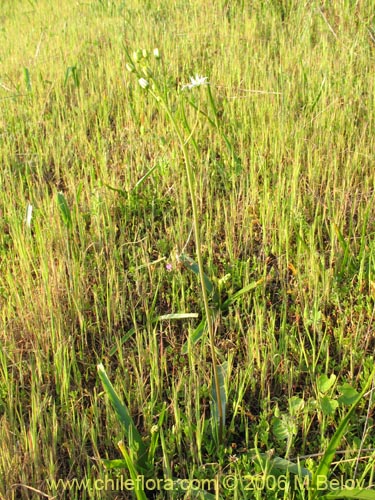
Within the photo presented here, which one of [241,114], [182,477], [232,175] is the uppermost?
[241,114]

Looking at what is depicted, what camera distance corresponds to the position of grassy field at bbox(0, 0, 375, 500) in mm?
1363

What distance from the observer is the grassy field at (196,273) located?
1363 mm

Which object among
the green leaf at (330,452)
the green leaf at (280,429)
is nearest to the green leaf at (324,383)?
the green leaf at (280,429)

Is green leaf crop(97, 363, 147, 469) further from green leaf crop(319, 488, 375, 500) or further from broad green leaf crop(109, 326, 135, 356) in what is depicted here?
green leaf crop(319, 488, 375, 500)

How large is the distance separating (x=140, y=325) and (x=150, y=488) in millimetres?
610

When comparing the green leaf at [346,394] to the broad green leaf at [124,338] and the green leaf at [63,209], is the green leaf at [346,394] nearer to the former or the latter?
the broad green leaf at [124,338]

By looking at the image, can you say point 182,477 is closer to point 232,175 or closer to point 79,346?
point 79,346

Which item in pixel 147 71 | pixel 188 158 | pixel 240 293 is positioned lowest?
pixel 240 293

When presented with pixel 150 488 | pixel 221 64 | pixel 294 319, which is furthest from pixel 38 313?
pixel 221 64

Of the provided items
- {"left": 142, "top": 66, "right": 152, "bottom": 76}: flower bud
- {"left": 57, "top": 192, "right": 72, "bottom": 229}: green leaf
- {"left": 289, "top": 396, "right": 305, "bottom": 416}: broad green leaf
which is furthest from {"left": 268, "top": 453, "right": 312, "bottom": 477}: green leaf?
{"left": 57, "top": 192, "right": 72, "bottom": 229}: green leaf

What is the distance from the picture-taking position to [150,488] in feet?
4.32

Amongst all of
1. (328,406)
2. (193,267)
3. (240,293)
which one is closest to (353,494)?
(328,406)

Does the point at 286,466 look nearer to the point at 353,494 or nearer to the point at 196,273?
the point at 353,494

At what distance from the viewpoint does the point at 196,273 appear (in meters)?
A: 1.85
